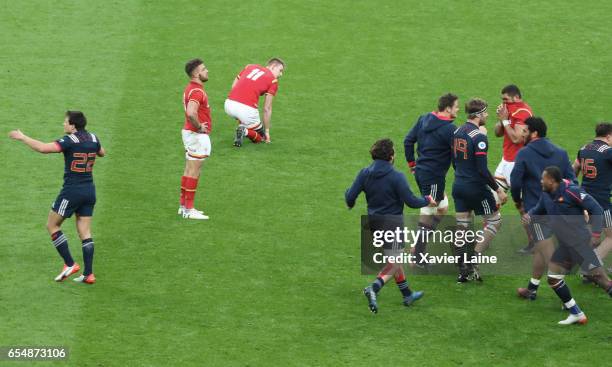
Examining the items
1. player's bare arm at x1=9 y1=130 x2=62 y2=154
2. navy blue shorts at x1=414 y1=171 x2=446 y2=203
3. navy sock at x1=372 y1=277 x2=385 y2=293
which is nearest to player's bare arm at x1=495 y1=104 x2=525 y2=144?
navy blue shorts at x1=414 y1=171 x2=446 y2=203

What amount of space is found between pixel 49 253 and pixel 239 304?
9.59ft

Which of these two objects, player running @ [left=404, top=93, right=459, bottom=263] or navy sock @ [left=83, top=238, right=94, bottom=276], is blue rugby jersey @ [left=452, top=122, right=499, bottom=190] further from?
navy sock @ [left=83, top=238, right=94, bottom=276]

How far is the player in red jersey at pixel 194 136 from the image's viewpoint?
628 inches

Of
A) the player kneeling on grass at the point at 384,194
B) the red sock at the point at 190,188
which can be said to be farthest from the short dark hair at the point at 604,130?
the red sock at the point at 190,188

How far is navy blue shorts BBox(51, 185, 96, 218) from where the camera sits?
13.5 m

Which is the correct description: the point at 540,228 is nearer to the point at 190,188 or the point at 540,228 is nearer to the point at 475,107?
the point at 475,107

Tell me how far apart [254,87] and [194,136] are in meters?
3.13

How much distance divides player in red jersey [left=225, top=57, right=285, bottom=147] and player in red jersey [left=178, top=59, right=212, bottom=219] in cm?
269

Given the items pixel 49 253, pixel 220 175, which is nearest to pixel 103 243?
pixel 49 253

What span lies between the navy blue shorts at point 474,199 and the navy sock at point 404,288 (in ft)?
4.58

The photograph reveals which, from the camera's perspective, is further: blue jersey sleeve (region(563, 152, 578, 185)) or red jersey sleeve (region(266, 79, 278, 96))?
red jersey sleeve (region(266, 79, 278, 96))

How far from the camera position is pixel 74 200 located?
1349 cm

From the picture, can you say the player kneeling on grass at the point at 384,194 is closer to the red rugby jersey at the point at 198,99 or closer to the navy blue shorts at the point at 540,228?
the navy blue shorts at the point at 540,228

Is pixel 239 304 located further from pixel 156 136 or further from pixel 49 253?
pixel 156 136
